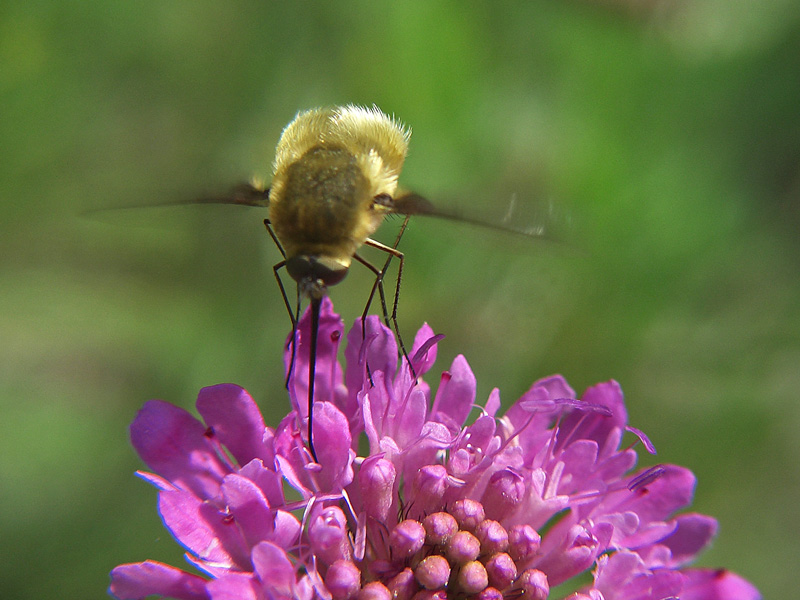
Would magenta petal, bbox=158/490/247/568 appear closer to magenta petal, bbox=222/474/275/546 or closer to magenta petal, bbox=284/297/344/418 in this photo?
magenta petal, bbox=222/474/275/546

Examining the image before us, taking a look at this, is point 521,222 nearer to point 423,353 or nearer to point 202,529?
point 423,353

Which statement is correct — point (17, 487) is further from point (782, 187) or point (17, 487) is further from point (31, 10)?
point (782, 187)

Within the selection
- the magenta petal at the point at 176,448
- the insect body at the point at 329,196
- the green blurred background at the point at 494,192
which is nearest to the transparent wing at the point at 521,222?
the insect body at the point at 329,196

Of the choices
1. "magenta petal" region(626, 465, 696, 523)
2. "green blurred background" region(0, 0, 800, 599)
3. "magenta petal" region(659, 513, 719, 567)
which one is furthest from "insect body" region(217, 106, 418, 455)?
"green blurred background" region(0, 0, 800, 599)

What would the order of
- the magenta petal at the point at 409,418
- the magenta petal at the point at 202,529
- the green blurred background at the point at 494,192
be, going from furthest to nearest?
1. the green blurred background at the point at 494,192
2. the magenta petal at the point at 409,418
3. the magenta petal at the point at 202,529


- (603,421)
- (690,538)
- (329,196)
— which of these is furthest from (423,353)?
(690,538)

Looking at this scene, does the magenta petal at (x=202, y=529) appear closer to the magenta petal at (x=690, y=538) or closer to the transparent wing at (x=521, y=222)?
the transparent wing at (x=521, y=222)
